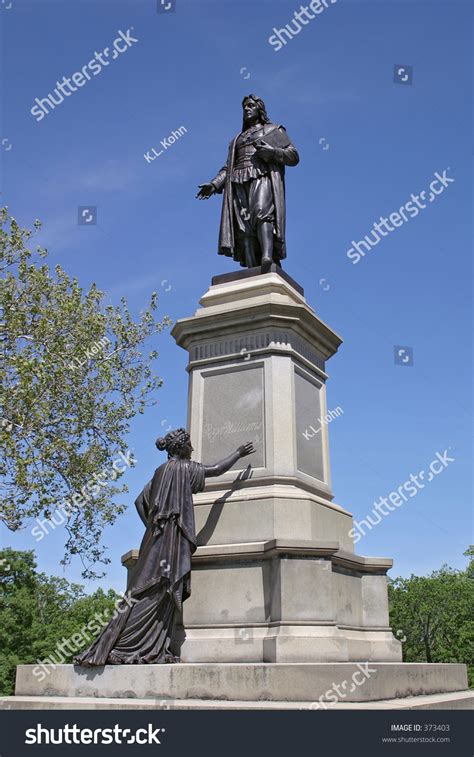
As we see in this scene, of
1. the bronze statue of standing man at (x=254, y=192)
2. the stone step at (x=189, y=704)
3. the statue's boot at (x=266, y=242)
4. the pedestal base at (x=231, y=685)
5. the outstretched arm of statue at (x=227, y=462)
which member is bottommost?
the stone step at (x=189, y=704)

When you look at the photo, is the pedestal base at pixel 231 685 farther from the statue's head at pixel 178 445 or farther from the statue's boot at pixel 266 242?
the statue's boot at pixel 266 242

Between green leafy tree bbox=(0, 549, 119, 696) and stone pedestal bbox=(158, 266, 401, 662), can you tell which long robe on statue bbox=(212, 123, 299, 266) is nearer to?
stone pedestal bbox=(158, 266, 401, 662)

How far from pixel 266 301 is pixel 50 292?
12.7 meters

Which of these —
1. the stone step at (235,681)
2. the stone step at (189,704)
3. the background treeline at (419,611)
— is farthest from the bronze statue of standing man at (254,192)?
the background treeline at (419,611)

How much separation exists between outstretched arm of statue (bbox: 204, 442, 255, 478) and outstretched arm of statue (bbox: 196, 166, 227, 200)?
4705mm

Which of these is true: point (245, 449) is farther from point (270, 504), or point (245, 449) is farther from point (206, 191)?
point (206, 191)

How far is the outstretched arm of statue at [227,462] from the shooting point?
28.5 feet

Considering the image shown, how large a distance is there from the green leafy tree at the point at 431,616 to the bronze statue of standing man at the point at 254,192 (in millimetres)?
49871

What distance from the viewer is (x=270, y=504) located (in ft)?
28.2

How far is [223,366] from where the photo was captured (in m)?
10.0

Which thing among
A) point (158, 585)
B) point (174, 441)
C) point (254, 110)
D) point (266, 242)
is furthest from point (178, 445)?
point (254, 110)

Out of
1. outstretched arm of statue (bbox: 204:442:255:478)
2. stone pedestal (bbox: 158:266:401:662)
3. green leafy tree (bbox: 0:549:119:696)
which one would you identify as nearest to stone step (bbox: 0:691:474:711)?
stone pedestal (bbox: 158:266:401:662)
